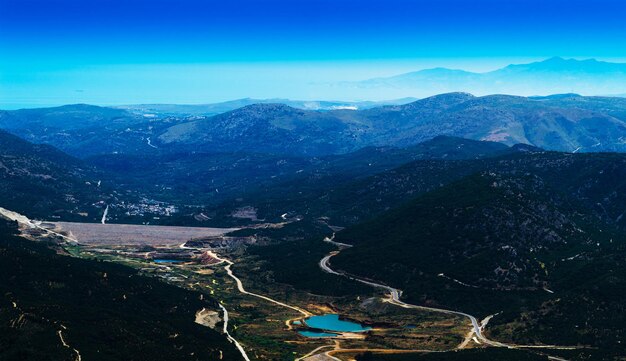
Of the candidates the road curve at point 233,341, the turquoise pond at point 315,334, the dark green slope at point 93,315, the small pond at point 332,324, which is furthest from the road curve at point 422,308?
the dark green slope at point 93,315

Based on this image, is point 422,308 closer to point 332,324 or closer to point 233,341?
point 332,324

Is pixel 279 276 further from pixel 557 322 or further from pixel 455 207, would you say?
pixel 557 322

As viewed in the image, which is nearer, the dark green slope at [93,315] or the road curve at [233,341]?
the dark green slope at [93,315]

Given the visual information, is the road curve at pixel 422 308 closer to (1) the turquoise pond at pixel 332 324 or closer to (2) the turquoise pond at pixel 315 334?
(1) the turquoise pond at pixel 332 324

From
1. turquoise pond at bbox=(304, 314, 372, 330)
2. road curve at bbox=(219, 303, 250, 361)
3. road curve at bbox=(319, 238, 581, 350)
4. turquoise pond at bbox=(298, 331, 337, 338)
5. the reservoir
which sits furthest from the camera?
the reservoir

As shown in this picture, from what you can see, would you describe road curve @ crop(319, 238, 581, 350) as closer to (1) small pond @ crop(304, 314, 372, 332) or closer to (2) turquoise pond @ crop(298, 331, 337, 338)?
(1) small pond @ crop(304, 314, 372, 332)

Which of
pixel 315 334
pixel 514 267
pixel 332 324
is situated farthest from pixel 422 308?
pixel 315 334

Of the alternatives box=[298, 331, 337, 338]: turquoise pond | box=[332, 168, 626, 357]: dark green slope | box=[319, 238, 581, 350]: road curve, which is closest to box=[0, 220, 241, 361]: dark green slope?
box=[298, 331, 337, 338]: turquoise pond
